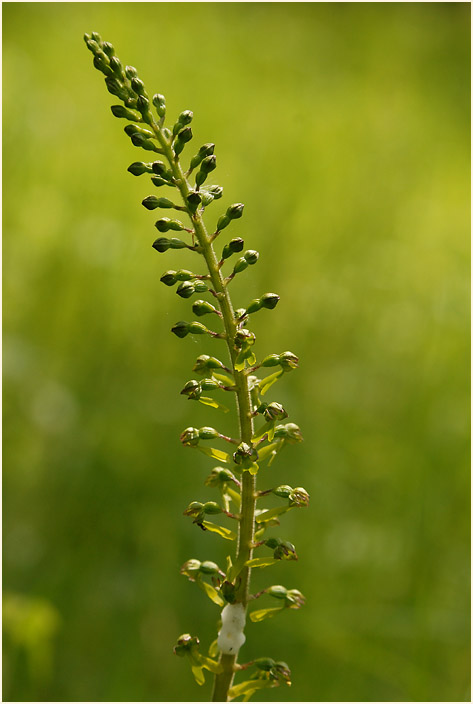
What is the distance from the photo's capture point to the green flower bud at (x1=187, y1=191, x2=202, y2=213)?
201cm

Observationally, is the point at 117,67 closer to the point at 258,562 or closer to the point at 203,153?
the point at 203,153

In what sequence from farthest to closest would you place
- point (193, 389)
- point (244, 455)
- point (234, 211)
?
point (234, 211), point (193, 389), point (244, 455)

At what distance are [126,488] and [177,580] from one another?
72 centimetres

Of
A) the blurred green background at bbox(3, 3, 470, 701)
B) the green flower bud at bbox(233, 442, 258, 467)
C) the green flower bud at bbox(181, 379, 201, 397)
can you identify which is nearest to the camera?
the green flower bud at bbox(233, 442, 258, 467)

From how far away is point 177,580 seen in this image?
4465mm

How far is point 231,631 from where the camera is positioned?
2.09 m

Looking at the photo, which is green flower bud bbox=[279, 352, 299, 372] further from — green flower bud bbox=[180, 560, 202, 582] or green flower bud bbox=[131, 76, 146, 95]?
green flower bud bbox=[131, 76, 146, 95]

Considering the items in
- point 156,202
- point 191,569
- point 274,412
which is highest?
point 156,202

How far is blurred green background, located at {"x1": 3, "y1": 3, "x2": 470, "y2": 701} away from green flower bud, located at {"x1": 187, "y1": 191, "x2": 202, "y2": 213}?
2101 millimetres

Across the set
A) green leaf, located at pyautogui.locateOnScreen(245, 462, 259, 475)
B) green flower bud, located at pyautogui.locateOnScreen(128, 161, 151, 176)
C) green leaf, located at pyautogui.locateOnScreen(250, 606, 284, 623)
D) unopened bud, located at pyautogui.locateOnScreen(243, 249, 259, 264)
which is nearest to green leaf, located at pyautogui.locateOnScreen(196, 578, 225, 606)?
green leaf, located at pyautogui.locateOnScreen(250, 606, 284, 623)

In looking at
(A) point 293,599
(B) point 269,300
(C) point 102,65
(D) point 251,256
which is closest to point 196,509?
(A) point 293,599

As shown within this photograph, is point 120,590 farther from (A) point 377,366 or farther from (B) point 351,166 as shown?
(B) point 351,166

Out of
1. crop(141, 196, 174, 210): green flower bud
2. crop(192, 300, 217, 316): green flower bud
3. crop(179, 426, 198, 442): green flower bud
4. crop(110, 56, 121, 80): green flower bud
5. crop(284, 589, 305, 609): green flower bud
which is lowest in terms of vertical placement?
crop(284, 589, 305, 609): green flower bud

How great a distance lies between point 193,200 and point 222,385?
1.61 ft
